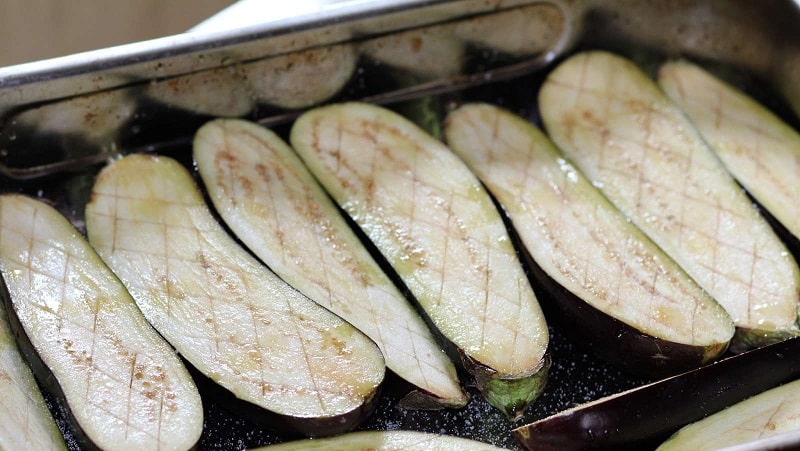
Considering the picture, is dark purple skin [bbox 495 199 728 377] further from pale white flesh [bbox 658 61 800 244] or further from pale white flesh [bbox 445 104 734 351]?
pale white flesh [bbox 658 61 800 244]

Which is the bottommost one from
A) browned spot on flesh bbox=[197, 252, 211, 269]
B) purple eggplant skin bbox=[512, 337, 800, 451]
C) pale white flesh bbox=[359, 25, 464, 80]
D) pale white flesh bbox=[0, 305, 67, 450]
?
Answer: purple eggplant skin bbox=[512, 337, 800, 451]

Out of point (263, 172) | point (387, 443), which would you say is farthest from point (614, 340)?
point (263, 172)

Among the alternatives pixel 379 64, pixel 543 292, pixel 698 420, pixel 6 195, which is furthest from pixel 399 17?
pixel 698 420

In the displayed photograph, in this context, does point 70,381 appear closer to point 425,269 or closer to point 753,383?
point 425,269

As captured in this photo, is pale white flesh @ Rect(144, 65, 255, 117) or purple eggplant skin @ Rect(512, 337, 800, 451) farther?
pale white flesh @ Rect(144, 65, 255, 117)

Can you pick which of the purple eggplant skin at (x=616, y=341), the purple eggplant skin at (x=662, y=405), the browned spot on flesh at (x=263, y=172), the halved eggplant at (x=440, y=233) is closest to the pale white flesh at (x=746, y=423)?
the purple eggplant skin at (x=662, y=405)

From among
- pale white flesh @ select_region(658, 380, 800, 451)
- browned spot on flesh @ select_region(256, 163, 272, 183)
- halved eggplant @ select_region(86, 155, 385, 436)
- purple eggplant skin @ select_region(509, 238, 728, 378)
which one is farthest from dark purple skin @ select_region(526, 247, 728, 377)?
browned spot on flesh @ select_region(256, 163, 272, 183)

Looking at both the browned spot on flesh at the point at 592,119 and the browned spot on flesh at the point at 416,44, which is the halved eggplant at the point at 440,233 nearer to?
the browned spot on flesh at the point at 416,44
